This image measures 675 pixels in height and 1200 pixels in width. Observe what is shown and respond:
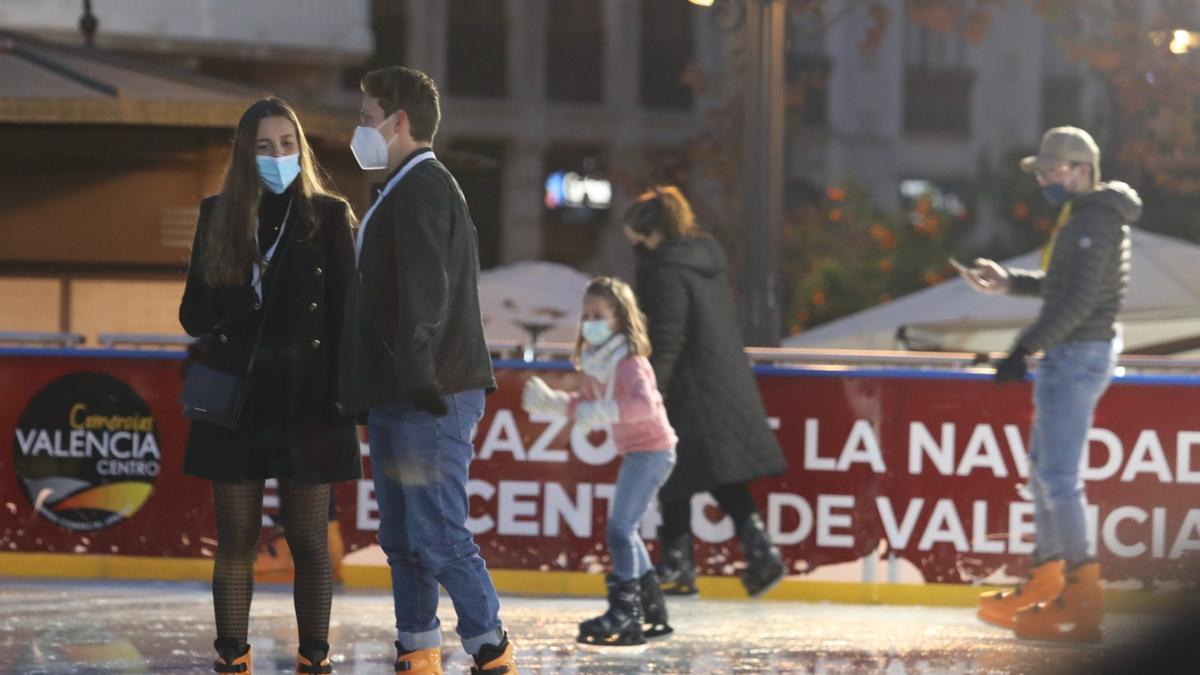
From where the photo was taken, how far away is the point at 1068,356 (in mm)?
8414

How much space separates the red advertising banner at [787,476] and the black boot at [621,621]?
5.54 ft

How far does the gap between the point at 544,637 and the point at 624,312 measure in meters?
1.31

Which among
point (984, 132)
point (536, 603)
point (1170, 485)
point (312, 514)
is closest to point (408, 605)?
point (312, 514)

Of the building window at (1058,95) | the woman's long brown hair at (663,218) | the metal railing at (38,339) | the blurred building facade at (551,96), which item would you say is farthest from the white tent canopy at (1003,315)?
the building window at (1058,95)

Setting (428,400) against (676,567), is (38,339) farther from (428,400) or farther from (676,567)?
(428,400)

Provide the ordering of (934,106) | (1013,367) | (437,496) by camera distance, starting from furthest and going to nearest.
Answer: (934,106)
(1013,367)
(437,496)

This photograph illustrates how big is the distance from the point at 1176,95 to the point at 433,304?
1232 centimetres

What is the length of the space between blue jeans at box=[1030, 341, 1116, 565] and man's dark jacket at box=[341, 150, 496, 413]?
2.95 metres

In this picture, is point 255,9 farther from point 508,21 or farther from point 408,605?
point 408,605

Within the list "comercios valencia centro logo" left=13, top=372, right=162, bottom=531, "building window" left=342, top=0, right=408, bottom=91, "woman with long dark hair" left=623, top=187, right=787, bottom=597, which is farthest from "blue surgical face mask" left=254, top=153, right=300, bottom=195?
"building window" left=342, top=0, right=408, bottom=91

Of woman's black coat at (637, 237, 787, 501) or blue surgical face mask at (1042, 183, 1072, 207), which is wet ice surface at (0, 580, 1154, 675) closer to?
woman's black coat at (637, 237, 787, 501)

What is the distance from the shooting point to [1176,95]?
17.2 metres

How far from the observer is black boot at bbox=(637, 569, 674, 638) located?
8281 mm

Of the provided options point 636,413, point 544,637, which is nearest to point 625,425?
point 636,413
